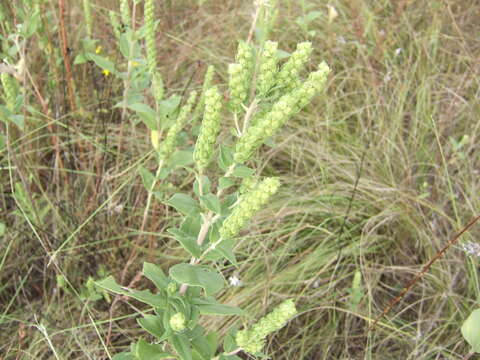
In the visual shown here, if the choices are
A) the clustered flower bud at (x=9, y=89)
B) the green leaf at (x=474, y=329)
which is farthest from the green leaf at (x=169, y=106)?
the green leaf at (x=474, y=329)

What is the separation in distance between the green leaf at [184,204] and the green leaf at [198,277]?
119 mm

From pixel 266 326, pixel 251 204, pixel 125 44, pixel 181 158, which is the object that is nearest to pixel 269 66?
pixel 251 204

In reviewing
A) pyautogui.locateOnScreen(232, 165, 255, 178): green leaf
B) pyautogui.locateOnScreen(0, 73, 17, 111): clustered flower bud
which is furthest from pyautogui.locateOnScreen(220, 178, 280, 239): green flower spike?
pyautogui.locateOnScreen(0, 73, 17, 111): clustered flower bud

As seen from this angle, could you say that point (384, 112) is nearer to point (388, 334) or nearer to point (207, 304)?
point (388, 334)

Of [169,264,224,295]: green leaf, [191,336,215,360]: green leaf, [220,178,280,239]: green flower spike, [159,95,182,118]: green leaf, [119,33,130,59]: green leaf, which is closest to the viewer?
[220,178,280,239]: green flower spike

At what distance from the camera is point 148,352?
103 centimetres

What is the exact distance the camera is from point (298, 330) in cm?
180

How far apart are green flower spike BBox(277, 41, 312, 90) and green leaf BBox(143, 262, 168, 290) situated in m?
0.50

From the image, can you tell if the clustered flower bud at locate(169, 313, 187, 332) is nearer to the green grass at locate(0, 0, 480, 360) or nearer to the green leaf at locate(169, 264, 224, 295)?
the green leaf at locate(169, 264, 224, 295)

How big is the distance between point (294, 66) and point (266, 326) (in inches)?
19.5

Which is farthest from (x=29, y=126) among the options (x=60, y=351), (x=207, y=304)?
(x=207, y=304)

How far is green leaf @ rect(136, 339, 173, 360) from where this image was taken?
101 centimetres

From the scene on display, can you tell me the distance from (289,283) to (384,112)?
1.12m

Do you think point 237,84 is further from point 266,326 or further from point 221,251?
point 266,326
